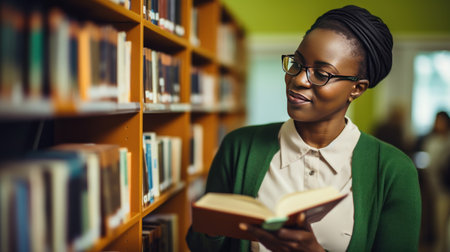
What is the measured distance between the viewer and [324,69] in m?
1.34

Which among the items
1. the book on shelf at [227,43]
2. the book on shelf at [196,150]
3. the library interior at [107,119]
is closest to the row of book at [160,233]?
the library interior at [107,119]

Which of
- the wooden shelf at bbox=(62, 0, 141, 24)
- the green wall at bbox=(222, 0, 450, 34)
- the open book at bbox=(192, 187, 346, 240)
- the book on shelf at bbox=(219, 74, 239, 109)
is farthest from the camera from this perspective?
the green wall at bbox=(222, 0, 450, 34)

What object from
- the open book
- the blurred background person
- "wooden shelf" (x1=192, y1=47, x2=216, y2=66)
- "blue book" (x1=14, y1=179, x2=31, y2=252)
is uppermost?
"wooden shelf" (x1=192, y1=47, x2=216, y2=66)

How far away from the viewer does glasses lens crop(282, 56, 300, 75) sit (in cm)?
141

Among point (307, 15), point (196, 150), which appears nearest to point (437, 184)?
point (307, 15)

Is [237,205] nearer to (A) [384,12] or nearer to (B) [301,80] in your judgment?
(B) [301,80]

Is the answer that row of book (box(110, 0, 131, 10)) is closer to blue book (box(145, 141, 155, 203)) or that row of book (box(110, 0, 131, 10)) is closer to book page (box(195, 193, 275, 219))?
blue book (box(145, 141, 155, 203))

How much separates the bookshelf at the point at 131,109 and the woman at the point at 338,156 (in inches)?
15.0

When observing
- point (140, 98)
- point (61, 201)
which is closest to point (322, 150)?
point (140, 98)

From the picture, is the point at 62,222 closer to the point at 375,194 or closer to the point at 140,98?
the point at 140,98

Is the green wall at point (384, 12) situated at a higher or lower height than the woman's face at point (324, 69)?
higher

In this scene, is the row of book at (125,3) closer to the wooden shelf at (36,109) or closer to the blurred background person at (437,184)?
the wooden shelf at (36,109)

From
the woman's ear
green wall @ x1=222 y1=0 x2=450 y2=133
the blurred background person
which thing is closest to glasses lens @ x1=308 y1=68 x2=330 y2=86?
the woman's ear

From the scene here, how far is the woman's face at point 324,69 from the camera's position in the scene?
4.39 ft
